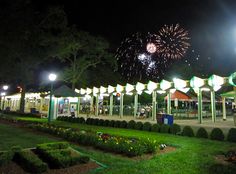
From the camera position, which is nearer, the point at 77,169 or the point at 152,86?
the point at 77,169

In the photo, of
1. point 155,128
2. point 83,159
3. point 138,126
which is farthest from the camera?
point 138,126

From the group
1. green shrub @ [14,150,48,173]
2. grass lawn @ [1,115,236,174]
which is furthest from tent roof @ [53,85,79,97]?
green shrub @ [14,150,48,173]

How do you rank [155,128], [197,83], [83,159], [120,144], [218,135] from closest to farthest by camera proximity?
[83,159]
[120,144]
[218,135]
[155,128]
[197,83]

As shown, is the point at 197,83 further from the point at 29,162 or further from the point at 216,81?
the point at 29,162

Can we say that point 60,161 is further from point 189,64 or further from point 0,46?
point 189,64

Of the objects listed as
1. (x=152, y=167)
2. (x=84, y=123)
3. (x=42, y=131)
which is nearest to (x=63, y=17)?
(x=84, y=123)

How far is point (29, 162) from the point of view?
21.6 feet

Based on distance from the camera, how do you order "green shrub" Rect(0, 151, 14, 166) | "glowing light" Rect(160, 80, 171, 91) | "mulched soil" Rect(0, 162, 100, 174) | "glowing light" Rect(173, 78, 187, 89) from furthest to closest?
"glowing light" Rect(160, 80, 171, 91) → "glowing light" Rect(173, 78, 187, 89) → "green shrub" Rect(0, 151, 14, 166) → "mulched soil" Rect(0, 162, 100, 174)

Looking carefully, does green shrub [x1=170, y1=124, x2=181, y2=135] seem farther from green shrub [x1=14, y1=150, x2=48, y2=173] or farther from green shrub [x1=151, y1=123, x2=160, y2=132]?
green shrub [x1=14, y1=150, x2=48, y2=173]

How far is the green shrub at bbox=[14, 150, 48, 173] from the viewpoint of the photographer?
6270 millimetres

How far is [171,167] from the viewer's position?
6.71 m

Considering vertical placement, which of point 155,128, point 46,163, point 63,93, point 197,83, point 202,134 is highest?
point 197,83

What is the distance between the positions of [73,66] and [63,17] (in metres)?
6.71

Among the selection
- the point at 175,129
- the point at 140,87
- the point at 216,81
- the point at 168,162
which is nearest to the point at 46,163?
the point at 168,162
